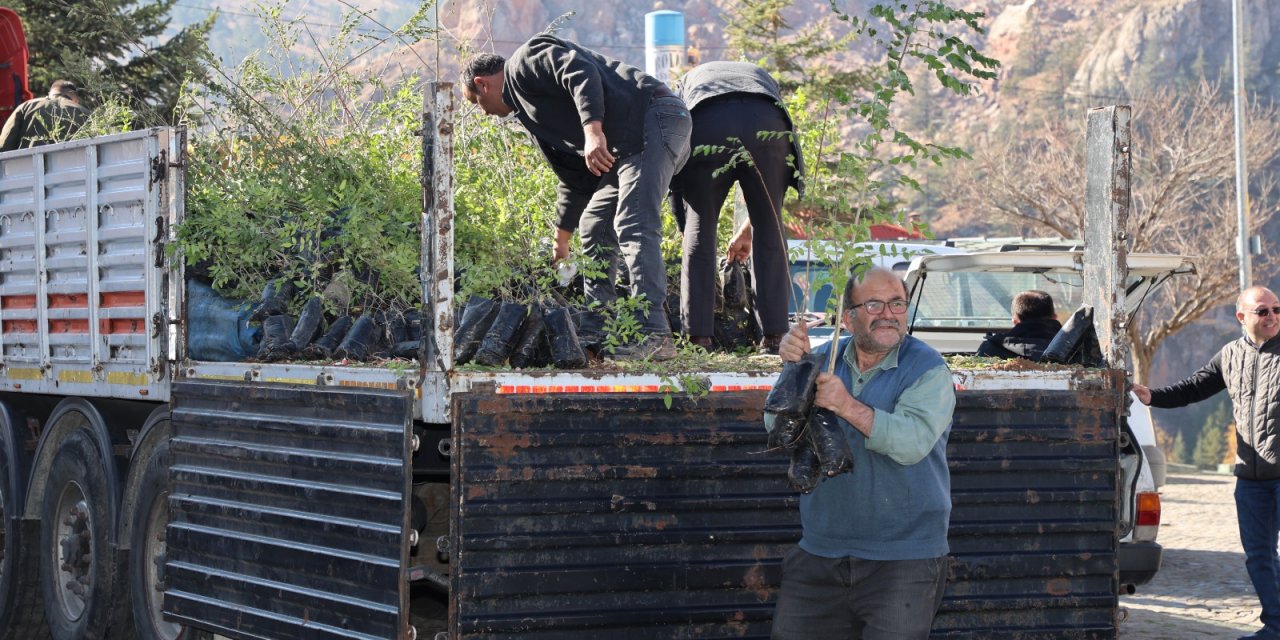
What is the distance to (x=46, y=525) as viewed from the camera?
297 inches

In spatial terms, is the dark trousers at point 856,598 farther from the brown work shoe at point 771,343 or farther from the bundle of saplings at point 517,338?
the brown work shoe at point 771,343

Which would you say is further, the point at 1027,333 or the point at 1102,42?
the point at 1102,42

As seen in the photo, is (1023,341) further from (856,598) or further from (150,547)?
(150,547)

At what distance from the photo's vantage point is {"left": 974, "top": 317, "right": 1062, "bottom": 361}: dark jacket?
20.9 ft

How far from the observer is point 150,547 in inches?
257

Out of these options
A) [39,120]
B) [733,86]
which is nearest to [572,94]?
[733,86]

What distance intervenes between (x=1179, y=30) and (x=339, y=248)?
275 feet

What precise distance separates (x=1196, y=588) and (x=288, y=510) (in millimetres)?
7176

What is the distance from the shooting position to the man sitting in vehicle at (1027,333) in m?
6.42

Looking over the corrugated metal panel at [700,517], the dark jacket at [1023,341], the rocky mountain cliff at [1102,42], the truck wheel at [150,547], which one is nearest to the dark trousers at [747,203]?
the dark jacket at [1023,341]

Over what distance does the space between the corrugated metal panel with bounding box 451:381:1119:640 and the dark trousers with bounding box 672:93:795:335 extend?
1400mm

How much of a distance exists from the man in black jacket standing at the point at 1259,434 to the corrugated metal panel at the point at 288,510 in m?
4.47

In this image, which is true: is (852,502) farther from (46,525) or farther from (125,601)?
(46,525)

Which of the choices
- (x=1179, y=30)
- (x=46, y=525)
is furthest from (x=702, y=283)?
(x=1179, y=30)
